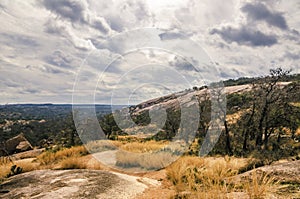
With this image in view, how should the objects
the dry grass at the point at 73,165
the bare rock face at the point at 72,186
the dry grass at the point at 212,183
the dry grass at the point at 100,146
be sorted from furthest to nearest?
the dry grass at the point at 100,146 → the dry grass at the point at 73,165 → the bare rock face at the point at 72,186 → the dry grass at the point at 212,183

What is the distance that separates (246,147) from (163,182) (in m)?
10.6

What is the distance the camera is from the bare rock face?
6.60m

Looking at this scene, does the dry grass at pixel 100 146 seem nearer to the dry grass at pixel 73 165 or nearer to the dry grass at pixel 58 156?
the dry grass at pixel 58 156

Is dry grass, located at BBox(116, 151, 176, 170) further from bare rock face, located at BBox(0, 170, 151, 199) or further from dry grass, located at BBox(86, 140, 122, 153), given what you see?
dry grass, located at BBox(86, 140, 122, 153)

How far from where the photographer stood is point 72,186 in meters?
7.10

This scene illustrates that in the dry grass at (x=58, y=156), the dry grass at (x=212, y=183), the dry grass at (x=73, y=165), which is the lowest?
the dry grass at (x=58, y=156)

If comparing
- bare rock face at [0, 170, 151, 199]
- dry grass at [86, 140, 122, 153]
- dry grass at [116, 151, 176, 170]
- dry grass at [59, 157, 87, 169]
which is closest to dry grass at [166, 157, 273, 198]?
bare rock face at [0, 170, 151, 199]

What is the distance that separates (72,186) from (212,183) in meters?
3.56

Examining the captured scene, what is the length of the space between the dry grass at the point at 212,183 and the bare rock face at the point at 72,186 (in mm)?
1207

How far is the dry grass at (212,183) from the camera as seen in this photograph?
5.23m

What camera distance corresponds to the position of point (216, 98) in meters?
17.8

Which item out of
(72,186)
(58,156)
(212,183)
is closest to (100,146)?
(58,156)

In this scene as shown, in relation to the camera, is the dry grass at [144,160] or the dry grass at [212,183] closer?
the dry grass at [212,183]

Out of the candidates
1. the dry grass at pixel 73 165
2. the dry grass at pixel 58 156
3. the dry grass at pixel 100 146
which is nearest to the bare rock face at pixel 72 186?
the dry grass at pixel 73 165
